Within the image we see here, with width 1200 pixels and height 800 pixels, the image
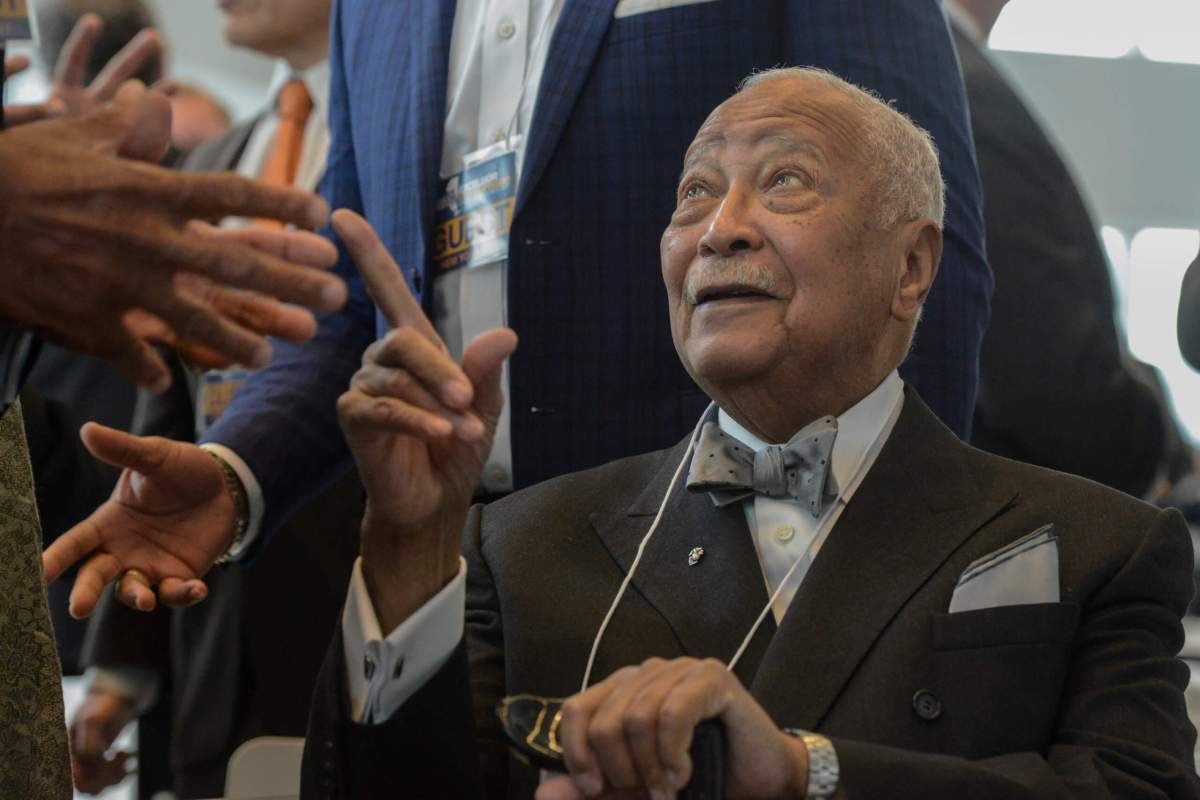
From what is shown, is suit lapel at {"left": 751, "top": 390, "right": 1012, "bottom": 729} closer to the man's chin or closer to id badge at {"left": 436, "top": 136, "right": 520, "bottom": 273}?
the man's chin

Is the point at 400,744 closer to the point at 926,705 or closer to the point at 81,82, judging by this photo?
the point at 926,705

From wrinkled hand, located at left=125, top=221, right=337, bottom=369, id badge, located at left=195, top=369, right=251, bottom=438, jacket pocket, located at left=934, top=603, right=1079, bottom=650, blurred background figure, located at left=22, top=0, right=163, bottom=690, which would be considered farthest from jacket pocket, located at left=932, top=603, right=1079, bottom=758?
blurred background figure, located at left=22, top=0, right=163, bottom=690

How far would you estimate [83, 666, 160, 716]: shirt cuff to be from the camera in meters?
3.69

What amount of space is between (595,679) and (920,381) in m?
0.68

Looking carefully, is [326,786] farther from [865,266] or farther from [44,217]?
[865,266]

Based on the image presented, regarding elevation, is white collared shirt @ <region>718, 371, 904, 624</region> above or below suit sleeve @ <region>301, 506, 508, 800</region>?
above

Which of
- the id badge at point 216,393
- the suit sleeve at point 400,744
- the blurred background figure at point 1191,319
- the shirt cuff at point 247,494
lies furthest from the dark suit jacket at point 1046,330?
the suit sleeve at point 400,744

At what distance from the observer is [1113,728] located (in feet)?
5.57

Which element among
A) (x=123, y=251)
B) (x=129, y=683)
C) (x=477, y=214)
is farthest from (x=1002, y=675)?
(x=129, y=683)

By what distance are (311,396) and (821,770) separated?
3.87ft

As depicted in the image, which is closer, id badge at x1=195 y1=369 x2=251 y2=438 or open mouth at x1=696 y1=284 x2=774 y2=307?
open mouth at x1=696 y1=284 x2=774 y2=307

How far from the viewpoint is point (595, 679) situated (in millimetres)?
1869

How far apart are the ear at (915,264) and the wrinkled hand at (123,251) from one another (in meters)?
0.87

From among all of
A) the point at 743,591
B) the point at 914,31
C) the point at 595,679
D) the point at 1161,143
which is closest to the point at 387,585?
the point at 595,679
